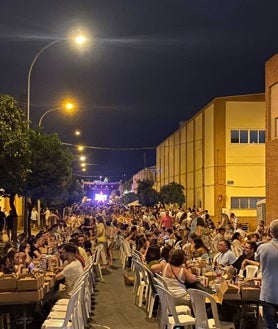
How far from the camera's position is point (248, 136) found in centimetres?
5078

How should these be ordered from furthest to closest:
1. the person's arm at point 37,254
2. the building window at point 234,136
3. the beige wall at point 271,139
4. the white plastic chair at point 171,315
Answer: the building window at point 234,136
the beige wall at point 271,139
the person's arm at point 37,254
the white plastic chair at point 171,315

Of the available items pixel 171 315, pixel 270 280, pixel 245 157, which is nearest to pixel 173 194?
pixel 245 157

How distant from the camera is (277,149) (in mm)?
33969

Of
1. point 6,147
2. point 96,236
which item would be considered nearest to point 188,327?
point 6,147

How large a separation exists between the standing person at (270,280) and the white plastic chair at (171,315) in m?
1.81

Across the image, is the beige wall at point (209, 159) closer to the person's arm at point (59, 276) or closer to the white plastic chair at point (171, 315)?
the person's arm at point (59, 276)

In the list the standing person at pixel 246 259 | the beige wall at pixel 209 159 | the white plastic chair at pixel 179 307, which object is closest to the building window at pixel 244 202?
the beige wall at pixel 209 159

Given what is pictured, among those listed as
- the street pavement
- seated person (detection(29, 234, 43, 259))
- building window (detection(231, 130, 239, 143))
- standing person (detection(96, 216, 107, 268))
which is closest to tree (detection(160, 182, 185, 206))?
building window (detection(231, 130, 239, 143))

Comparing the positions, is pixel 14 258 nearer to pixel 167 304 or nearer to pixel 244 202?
pixel 167 304

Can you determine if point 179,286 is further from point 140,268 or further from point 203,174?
point 203,174

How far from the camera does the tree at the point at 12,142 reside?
667 inches

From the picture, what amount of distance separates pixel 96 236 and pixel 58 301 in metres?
13.6

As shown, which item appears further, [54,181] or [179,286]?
[54,181]

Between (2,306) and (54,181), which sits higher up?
(54,181)
